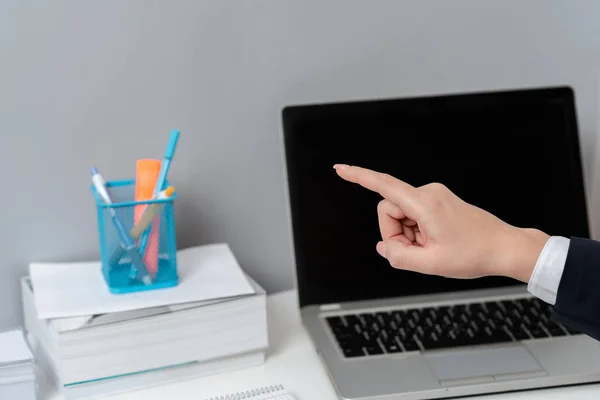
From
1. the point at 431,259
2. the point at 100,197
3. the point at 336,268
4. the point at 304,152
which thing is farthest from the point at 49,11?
the point at 431,259

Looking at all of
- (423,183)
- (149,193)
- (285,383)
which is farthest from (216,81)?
(285,383)

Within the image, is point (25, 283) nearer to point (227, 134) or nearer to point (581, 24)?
point (227, 134)

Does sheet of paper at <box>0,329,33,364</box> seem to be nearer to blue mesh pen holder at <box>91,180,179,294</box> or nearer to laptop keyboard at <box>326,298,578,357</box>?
blue mesh pen holder at <box>91,180,179,294</box>

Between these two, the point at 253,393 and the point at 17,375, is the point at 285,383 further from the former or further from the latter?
the point at 17,375

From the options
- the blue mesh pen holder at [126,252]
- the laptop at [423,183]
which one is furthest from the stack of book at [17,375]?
the laptop at [423,183]

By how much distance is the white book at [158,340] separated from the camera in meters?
0.87

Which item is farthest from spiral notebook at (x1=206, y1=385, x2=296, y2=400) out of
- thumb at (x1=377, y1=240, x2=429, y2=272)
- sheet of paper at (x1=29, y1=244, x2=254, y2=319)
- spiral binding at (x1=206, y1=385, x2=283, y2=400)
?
thumb at (x1=377, y1=240, x2=429, y2=272)

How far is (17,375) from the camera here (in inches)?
33.4

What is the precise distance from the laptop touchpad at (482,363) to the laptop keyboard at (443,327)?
15mm

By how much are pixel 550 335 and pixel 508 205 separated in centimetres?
19

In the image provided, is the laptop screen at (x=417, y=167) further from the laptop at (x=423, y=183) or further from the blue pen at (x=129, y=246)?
the blue pen at (x=129, y=246)

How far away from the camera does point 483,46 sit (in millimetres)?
1187

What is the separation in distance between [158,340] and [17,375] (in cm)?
15

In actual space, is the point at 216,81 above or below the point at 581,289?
above
